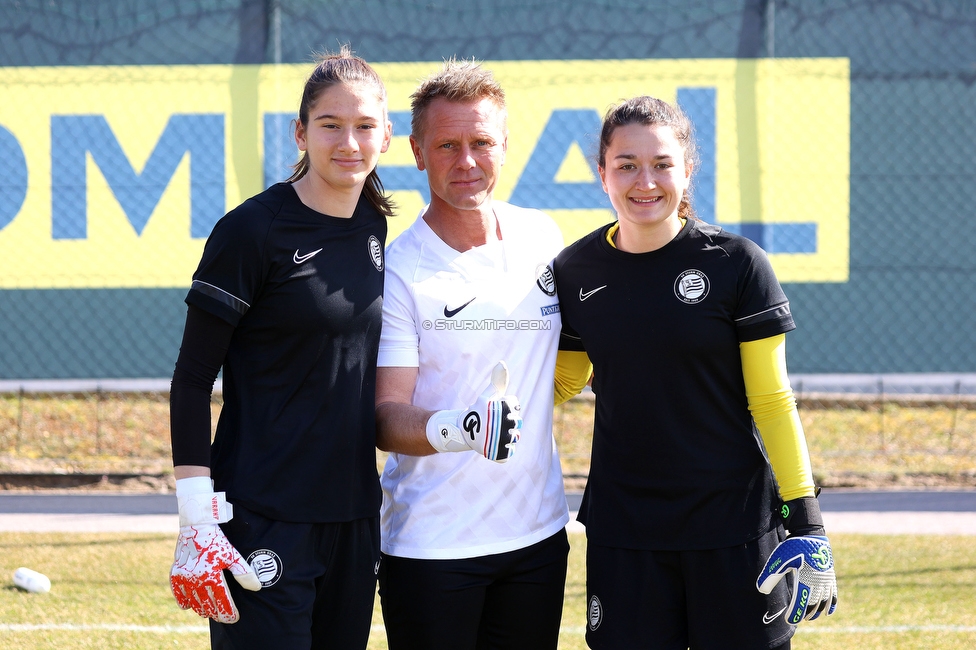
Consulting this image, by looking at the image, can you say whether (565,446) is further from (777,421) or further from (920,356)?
(777,421)

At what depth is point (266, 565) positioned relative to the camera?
240 cm

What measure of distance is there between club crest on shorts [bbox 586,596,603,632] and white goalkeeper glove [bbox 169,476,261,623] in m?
0.85

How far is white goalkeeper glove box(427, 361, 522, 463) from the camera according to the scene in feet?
7.50

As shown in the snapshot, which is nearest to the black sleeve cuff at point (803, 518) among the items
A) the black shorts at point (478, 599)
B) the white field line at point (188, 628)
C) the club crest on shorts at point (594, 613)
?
the club crest on shorts at point (594, 613)

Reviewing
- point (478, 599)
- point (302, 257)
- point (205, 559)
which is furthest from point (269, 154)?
point (205, 559)

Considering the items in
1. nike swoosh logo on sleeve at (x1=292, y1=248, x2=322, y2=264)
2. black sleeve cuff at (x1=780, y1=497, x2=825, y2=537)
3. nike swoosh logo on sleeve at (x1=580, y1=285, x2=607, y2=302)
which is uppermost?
nike swoosh logo on sleeve at (x1=292, y1=248, x2=322, y2=264)

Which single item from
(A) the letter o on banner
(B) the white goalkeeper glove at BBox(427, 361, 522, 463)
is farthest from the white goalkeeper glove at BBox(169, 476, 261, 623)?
(A) the letter o on banner

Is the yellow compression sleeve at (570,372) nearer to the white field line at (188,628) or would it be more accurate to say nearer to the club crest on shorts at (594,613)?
the club crest on shorts at (594,613)

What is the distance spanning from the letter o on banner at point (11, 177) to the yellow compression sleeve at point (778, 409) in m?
5.16

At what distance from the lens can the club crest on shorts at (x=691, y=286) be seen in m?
2.53

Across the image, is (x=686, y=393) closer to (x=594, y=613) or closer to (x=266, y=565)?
(x=594, y=613)

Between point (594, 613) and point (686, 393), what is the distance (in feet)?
2.03

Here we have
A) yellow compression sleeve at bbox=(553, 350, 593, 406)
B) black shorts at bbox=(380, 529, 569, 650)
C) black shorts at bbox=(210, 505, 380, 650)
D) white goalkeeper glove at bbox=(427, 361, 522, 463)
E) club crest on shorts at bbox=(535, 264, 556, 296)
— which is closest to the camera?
white goalkeeper glove at bbox=(427, 361, 522, 463)

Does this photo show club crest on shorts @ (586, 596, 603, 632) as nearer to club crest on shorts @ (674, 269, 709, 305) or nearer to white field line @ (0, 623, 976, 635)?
club crest on shorts @ (674, 269, 709, 305)
